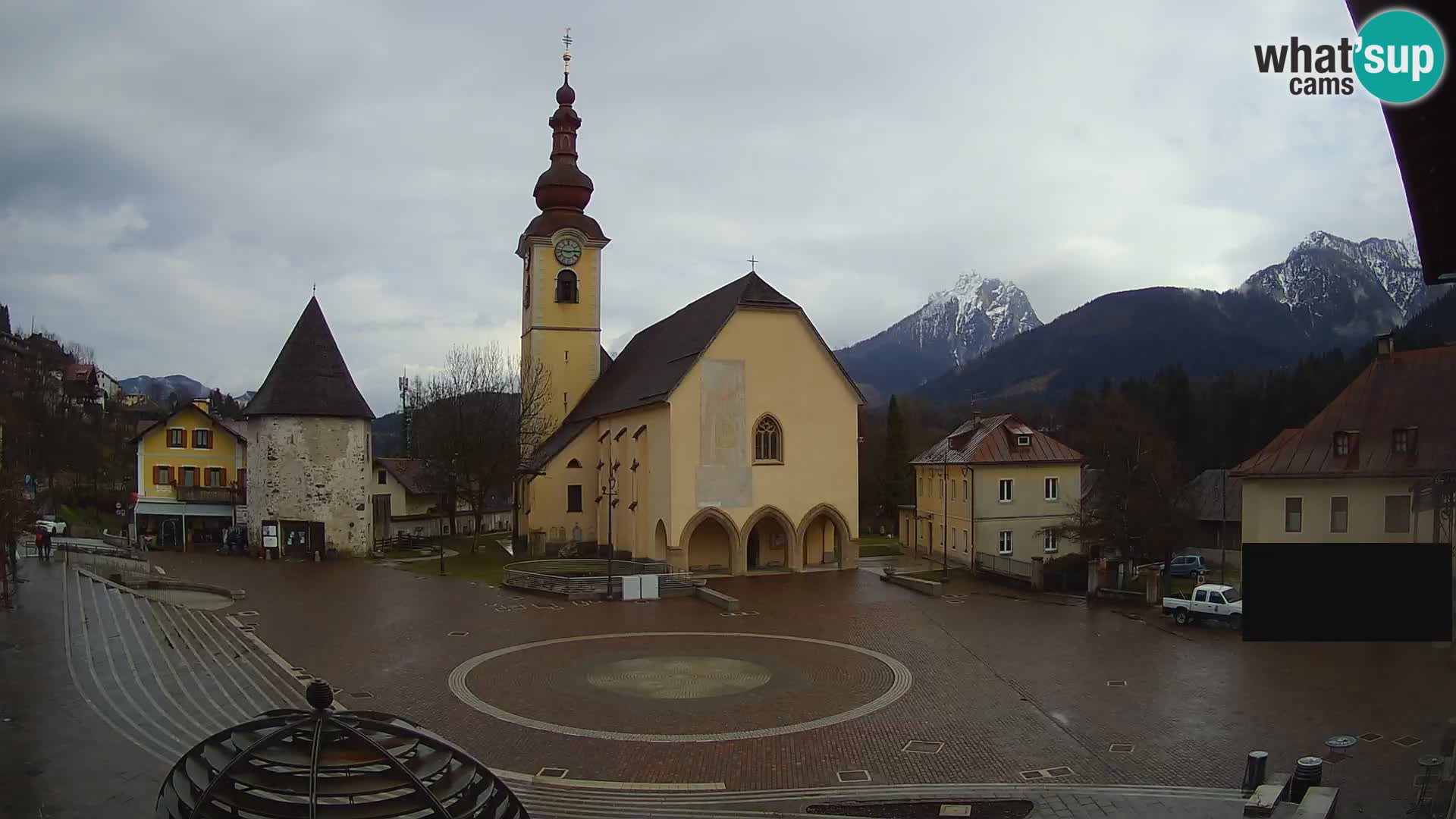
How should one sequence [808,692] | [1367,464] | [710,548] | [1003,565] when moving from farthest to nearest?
[710,548] < [1003,565] < [808,692] < [1367,464]

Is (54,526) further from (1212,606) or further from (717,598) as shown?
(1212,606)

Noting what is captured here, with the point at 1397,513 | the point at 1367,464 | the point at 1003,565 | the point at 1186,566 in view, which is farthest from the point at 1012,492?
the point at 1397,513

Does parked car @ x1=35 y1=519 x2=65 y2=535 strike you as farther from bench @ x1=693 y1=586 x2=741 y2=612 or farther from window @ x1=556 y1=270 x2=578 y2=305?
bench @ x1=693 y1=586 x2=741 y2=612

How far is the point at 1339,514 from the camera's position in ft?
39.8

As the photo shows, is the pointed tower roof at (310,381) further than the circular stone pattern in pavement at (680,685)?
Yes

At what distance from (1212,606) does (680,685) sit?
13799mm

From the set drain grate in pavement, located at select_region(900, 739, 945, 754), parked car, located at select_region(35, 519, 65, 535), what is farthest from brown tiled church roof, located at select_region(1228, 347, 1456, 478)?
parked car, located at select_region(35, 519, 65, 535)

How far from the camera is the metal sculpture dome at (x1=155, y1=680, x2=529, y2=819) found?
593 cm

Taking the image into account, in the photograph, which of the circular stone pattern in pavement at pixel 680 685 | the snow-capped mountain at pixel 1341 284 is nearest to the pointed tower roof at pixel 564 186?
the circular stone pattern in pavement at pixel 680 685

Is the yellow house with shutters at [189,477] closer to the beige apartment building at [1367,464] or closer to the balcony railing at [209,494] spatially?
the balcony railing at [209,494]

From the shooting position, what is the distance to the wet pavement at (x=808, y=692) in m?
12.5

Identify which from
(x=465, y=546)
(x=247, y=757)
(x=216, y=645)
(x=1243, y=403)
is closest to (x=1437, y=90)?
(x=247, y=757)

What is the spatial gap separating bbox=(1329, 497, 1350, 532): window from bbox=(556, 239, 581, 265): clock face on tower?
132ft
